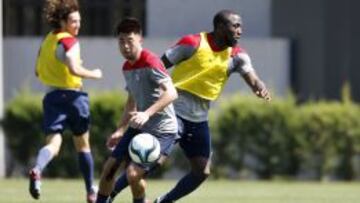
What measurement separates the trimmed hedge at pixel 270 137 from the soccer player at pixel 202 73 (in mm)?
11076

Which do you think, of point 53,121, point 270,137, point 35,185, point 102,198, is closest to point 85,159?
point 53,121

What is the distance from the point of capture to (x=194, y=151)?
12.4 m

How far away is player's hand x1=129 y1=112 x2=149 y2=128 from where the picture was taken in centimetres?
1083

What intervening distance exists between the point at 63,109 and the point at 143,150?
230 cm

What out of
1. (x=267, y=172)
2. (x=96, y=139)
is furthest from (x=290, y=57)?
(x=96, y=139)

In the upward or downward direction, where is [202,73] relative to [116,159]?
upward

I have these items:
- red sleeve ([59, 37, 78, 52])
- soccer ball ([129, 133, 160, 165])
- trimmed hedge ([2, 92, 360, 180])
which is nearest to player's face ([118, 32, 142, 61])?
soccer ball ([129, 133, 160, 165])

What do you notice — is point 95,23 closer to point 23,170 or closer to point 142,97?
point 23,170

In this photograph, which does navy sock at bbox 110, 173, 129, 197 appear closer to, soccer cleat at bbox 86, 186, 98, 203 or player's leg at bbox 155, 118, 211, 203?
player's leg at bbox 155, 118, 211, 203

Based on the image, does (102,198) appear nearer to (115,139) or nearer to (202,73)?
(115,139)

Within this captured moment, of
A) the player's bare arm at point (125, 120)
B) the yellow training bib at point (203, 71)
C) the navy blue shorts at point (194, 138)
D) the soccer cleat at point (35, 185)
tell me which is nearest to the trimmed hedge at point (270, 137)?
the soccer cleat at point (35, 185)

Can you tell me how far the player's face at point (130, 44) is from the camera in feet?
36.7

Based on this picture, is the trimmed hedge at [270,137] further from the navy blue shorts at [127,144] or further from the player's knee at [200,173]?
the navy blue shorts at [127,144]

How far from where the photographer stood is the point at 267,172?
23.6m
